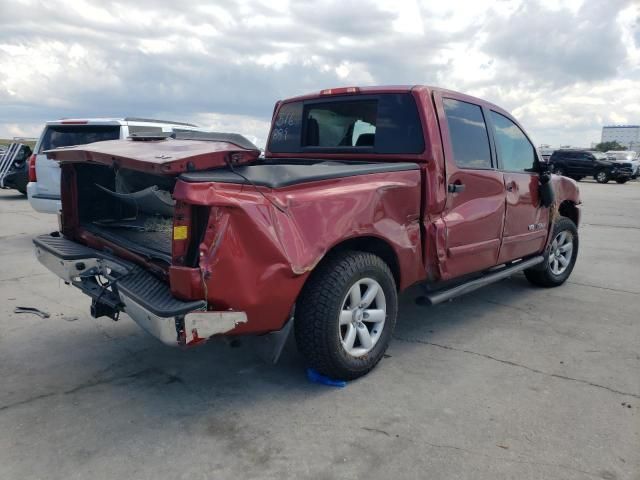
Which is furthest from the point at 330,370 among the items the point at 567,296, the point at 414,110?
the point at 567,296

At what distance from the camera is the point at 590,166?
2703 centimetres

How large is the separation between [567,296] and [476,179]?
216 centimetres

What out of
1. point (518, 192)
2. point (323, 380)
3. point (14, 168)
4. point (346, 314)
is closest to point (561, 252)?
point (518, 192)

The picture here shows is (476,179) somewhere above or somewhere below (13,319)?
above

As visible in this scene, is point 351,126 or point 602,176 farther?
point 602,176

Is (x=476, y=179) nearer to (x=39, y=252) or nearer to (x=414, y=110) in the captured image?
(x=414, y=110)

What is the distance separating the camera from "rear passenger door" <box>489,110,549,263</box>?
4711 mm

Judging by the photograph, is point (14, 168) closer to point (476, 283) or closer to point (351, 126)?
point (351, 126)

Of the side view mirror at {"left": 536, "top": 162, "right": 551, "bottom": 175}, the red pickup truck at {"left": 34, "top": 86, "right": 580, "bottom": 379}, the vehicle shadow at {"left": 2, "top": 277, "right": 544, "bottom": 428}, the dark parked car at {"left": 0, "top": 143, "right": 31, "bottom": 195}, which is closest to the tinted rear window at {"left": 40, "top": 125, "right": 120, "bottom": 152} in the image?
the red pickup truck at {"left": 34, "top": 86, "right": 580, "bottom": 379}

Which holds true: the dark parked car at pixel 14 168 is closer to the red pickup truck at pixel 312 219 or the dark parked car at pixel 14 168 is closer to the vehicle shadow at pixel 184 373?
the vehicle shadow at pixel 184 373

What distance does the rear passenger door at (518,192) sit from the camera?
15.5 feet

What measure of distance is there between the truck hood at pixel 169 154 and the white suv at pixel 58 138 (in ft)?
12.4

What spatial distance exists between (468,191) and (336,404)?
1.98 meters

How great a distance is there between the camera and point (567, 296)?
554 cm
